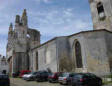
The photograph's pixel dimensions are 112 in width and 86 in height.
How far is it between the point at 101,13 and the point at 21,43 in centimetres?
2687

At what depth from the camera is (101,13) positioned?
90.5 feet

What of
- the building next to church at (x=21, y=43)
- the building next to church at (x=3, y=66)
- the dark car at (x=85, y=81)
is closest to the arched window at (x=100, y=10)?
the dark car at (x=85, y=81)

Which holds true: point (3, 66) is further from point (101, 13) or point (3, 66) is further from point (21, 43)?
point (101, 13)

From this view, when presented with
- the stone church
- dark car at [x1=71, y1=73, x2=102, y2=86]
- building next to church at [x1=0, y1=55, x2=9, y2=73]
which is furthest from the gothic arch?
building next to church at [x1=0, y1=55, x2=9, y2=73]

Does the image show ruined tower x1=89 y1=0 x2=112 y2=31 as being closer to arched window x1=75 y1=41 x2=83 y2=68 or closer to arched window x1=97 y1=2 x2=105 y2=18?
arched window x1=97 y1=2 x2=105 y2=18

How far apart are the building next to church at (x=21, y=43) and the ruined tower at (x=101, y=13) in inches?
949

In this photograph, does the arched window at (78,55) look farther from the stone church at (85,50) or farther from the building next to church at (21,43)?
the building next to church at (21,43)

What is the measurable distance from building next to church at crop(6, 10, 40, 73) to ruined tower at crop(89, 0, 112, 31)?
2410 centimetres

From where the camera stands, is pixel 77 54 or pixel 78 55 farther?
pixel 77 54

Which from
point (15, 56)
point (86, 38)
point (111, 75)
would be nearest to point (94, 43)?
point (86, 38)

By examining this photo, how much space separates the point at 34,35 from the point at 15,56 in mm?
12352

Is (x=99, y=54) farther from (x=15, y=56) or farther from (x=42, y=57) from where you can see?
(x=15, y=56)

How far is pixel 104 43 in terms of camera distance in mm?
20500

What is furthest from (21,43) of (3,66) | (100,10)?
(100,10)
